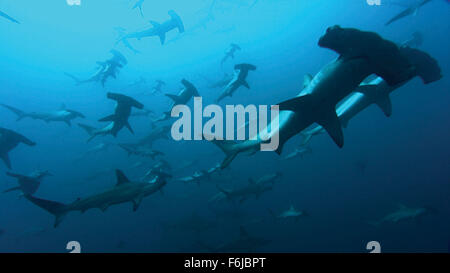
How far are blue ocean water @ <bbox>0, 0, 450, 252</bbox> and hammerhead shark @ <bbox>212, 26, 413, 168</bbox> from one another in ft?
35.3

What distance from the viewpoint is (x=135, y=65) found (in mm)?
60531

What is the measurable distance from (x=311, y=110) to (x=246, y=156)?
1294 cm

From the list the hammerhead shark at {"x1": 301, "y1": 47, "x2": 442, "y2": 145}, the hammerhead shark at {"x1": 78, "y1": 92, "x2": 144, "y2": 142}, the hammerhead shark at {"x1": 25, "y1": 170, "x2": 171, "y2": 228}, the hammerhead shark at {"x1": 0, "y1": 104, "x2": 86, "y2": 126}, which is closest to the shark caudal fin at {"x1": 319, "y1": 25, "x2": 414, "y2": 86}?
the hammerhead shark at {"x1": 301, "y1": 47, "x2": 442, "y2": 145}

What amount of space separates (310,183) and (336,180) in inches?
94.7

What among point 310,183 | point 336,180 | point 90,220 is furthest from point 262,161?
point 90,220

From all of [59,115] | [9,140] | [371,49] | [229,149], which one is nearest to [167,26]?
[59,115]

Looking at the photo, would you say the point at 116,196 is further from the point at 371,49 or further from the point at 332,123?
the point at 371,49

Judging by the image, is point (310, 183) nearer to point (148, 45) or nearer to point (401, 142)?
point (401, 142)

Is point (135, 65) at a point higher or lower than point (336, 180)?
higher

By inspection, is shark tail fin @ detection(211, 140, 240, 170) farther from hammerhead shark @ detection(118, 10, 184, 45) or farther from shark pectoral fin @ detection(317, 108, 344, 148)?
hammerhead shark @ detection(118, 10, 184, 45)

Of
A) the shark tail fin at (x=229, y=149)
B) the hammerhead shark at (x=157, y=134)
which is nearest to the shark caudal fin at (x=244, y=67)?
the shark tail fin at (x=229, y=149)

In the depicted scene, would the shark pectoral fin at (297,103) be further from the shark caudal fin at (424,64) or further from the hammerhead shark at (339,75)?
the shark caudal fin at (424,64)

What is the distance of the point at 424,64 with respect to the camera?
482 centimetres

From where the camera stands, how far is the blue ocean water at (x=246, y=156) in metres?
19.7
